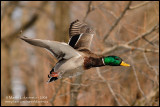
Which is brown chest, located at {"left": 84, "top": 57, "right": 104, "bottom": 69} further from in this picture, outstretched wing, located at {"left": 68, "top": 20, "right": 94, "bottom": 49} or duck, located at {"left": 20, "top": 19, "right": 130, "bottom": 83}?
outstretched wing, located at {"left": 68, "top": 20, "right": 94, "bottom": 49}

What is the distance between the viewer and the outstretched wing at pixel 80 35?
5355 mm

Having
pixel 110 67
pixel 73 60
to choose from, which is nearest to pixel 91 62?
pixel 73 60

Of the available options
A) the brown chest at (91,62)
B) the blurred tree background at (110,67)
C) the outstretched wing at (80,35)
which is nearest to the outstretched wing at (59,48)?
the brown chest at (91,62)

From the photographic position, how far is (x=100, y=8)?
784 cm

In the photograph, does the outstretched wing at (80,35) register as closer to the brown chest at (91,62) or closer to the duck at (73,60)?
the duck at (73,60)

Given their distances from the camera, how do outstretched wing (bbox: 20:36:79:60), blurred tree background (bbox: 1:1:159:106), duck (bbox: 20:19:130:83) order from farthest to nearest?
blurred tree background (bbox: 1:1:159:106), duck (bbox: 20:19:130:83), outstretched wing (bbox: 20:36:79:60)

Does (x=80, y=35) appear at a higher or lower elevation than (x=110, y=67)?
higher

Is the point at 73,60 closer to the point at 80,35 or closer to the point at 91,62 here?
the point at 91,62

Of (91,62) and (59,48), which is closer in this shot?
(59,48)

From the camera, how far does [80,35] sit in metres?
5.50

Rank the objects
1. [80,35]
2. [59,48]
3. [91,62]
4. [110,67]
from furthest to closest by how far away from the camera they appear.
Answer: [110,67] < [80,35] < [91,62] < [59,48]

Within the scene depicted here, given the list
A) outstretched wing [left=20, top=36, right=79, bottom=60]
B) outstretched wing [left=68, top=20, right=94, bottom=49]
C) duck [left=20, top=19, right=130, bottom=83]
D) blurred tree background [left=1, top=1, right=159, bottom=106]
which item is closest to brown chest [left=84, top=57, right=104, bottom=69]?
duck [left=20, top=19, right=130, bottom=83]

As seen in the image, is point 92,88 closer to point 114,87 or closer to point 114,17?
point 114,87

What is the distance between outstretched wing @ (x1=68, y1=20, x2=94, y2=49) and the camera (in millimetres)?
5355
